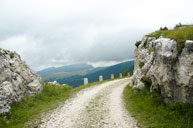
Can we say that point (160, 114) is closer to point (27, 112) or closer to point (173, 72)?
point (173, 72)

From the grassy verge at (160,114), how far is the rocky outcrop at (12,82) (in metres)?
10.0

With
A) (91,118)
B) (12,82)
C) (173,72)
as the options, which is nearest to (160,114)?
(173,72)

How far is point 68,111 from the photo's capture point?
1222cm

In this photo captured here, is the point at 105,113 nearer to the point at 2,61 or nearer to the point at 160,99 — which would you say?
the point at 160,99

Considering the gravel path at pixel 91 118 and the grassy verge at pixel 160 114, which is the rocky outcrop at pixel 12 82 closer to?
the gravel path at pixel 91 118

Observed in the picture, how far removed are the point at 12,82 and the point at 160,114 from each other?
13.0 m

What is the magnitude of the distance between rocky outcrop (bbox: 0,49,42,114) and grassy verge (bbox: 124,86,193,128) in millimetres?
10001

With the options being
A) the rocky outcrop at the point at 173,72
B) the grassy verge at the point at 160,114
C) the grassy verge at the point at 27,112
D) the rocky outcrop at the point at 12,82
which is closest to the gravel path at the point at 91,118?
the grassy verge at the point at 160,114

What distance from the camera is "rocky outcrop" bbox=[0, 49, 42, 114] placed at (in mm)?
11844

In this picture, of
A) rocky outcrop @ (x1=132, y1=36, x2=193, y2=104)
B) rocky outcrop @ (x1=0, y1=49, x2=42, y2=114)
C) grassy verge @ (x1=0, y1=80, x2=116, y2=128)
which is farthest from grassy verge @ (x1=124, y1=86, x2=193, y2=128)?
rocky outcrop @ (x1=0, y1=49, x2=42, y2=114)

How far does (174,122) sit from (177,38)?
607cm

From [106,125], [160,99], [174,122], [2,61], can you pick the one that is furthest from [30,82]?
[174,122]

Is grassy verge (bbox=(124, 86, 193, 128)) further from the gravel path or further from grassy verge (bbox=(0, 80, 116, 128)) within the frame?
grassy verge (bbox=(0, 80, 116, 128))

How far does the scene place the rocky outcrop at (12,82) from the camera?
38.9 feet
